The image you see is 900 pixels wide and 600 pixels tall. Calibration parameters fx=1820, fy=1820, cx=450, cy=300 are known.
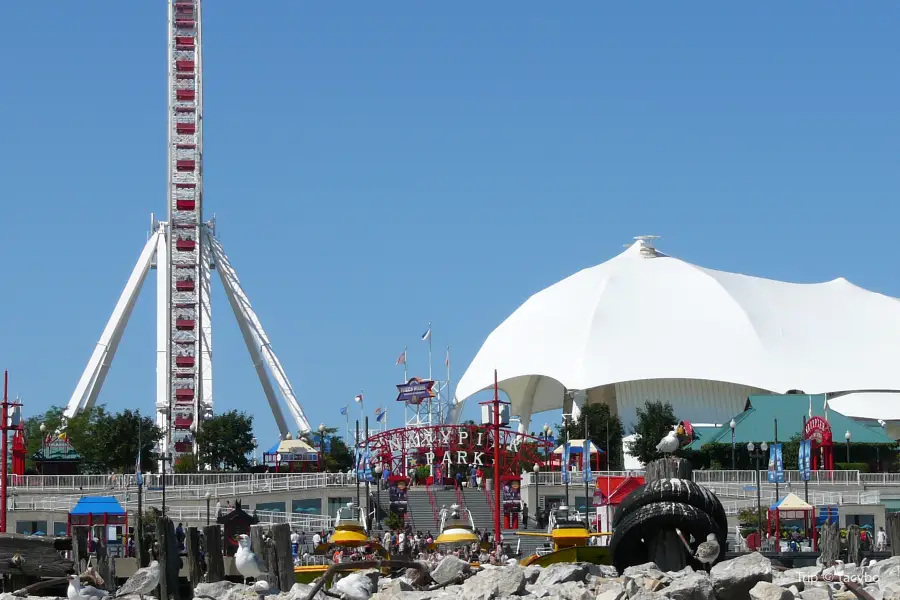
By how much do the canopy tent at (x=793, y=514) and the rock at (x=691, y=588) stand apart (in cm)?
2350

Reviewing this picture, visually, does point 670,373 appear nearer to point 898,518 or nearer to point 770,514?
point 770,514

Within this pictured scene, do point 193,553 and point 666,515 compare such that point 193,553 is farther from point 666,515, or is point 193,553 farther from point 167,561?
point 666,515

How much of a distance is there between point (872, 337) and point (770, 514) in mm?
52054

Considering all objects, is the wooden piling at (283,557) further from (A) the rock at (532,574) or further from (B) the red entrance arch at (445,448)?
(B) the red entrance arch at (445,448)

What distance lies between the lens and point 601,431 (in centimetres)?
8662

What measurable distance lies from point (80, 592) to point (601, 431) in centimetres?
6381

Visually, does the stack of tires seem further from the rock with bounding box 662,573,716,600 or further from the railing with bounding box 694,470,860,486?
the railing with bounding box 694,470,860,486

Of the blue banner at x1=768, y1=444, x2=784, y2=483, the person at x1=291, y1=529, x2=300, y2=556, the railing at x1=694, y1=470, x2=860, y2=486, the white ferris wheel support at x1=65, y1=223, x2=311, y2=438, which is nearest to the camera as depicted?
the person at x1=291, y1=529, x2=300, y2=556

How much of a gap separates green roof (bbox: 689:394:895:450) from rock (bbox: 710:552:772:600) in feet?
173

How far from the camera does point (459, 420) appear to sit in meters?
104

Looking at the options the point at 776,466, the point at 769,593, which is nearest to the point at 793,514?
the point at 776,466

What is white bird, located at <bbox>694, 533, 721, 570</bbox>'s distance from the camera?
21844 millimetres

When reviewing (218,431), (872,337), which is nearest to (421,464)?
(218,431)

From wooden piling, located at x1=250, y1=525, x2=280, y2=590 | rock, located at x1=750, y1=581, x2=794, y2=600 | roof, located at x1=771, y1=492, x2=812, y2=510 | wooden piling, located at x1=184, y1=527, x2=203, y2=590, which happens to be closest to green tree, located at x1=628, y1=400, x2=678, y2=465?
roof, located at x1=771, y1=492, x2=812, y2=510
